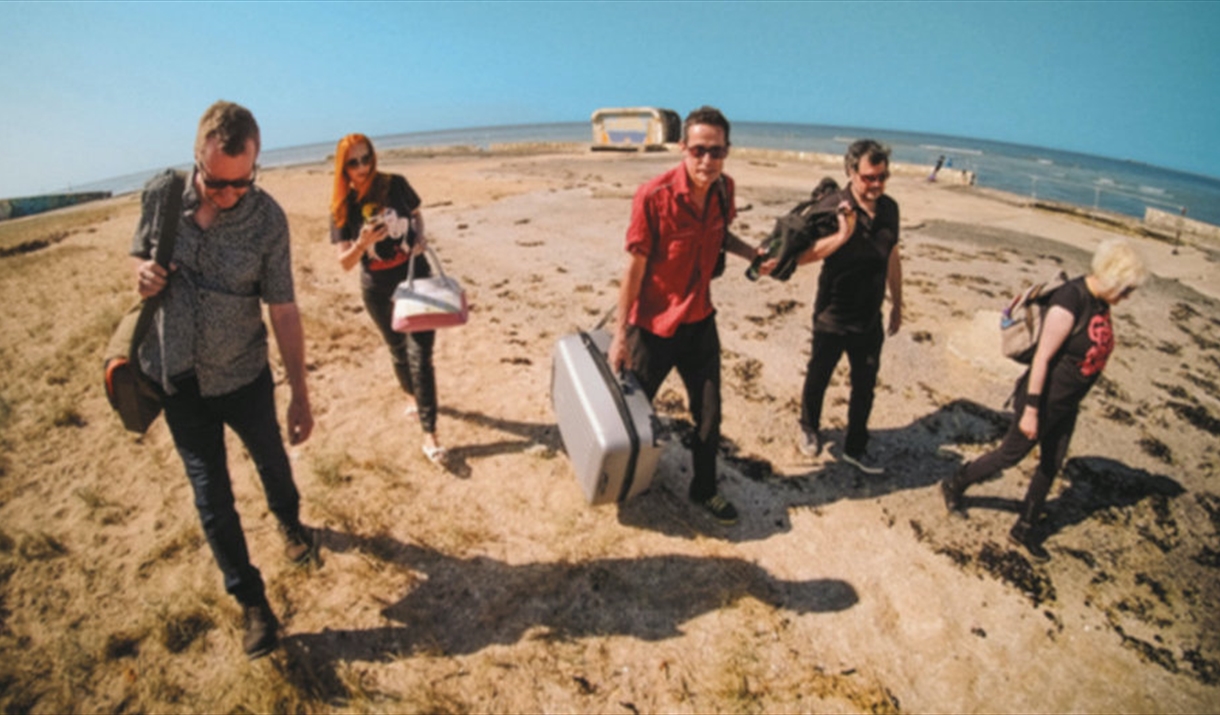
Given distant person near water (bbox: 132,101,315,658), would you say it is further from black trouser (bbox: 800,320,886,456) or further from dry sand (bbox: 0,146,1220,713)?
black trouser (bbox: 800,320,886,456)

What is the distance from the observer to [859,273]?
3.48m

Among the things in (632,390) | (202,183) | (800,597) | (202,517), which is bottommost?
(800,597)

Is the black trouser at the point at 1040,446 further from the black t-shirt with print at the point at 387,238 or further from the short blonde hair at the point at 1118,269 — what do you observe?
the black t-shirt with print at the point at 387,238

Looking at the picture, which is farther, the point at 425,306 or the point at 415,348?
the point at 415,348

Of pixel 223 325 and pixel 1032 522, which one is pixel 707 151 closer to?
pixel 223 325

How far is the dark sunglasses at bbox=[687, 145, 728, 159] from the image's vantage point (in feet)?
8.63

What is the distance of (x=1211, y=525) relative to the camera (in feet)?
12.6

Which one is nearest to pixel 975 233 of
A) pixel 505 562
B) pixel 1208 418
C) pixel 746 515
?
pixel 1208 418

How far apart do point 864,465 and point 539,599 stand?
278cm

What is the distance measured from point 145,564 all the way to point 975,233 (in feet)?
48.6

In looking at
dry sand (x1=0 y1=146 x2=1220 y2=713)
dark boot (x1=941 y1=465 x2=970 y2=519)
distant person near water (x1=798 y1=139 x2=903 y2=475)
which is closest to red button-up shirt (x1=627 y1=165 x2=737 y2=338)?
distant person near water (x1=798 y1=139 x2=903 y2=475)

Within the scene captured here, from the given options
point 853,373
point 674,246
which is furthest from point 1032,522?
point 674,246

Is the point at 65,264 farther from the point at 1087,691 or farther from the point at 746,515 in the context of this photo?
the point at 1087,691

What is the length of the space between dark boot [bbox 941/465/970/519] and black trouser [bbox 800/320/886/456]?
1.99ft
